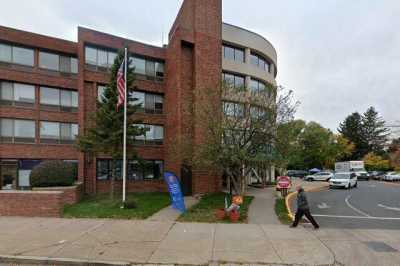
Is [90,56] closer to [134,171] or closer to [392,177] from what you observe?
[134,171]

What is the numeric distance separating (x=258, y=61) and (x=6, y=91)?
2252 cm

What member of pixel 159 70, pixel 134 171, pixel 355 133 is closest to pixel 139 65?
pixel 159 70

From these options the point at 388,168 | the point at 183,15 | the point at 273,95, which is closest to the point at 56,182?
the point at 273,95

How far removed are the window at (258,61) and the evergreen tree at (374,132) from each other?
55.8m

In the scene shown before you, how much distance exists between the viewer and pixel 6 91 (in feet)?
64.8

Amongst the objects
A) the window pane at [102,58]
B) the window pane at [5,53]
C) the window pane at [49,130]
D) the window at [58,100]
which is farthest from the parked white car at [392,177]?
the window pane at [5,53]

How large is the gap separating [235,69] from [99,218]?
60.6 feet

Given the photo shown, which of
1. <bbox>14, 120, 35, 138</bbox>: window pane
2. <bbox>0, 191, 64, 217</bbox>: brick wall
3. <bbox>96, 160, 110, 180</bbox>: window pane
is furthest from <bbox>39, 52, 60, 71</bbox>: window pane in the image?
<bbox>0, 191, 64, 217</bbox>: brick wall

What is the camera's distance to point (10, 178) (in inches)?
769

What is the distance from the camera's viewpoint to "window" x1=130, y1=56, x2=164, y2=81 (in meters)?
22.2

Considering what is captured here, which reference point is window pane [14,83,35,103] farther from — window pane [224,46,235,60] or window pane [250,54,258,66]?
window pane [250,54,258,66]

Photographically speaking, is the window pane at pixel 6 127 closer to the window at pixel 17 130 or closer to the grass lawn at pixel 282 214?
the window at pixel 17 130

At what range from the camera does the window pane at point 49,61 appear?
67.6 ft

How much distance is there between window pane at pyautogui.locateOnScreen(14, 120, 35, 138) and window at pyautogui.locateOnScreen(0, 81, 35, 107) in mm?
1357
